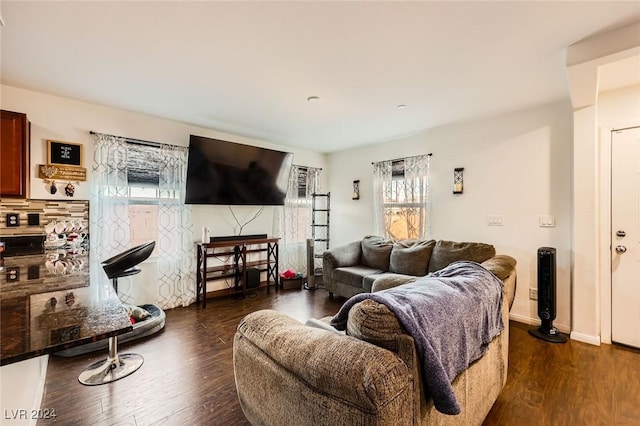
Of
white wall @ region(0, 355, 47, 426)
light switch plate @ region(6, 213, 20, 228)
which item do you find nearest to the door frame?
white wall @ region(0, 355, 47, 426)

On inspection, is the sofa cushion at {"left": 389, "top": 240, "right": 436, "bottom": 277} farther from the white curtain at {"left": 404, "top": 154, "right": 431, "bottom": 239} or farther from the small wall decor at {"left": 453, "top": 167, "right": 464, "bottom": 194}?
the small wall decor at {"left": 453, "top": 167, "right": 464, "bottom": 194}

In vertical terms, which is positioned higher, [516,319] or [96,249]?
[96,249]

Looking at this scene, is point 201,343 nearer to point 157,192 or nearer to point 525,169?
point 157,192

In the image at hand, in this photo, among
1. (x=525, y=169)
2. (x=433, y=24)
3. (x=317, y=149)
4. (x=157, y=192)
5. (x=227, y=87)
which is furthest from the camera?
(x=317, y=149)

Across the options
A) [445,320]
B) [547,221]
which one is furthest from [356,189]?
[445,320]

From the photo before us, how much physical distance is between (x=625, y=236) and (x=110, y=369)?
179 inches

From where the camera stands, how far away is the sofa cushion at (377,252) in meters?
3.93

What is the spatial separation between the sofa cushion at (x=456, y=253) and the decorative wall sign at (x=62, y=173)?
13.4ft

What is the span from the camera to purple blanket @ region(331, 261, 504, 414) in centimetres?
101

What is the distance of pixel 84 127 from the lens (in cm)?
305

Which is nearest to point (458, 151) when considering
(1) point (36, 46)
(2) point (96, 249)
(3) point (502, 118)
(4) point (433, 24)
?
(3) point (502, 118)

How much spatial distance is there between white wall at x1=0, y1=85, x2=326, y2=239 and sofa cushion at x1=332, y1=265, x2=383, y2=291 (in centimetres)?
179

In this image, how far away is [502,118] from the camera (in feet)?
11.0

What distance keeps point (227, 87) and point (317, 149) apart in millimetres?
2646
